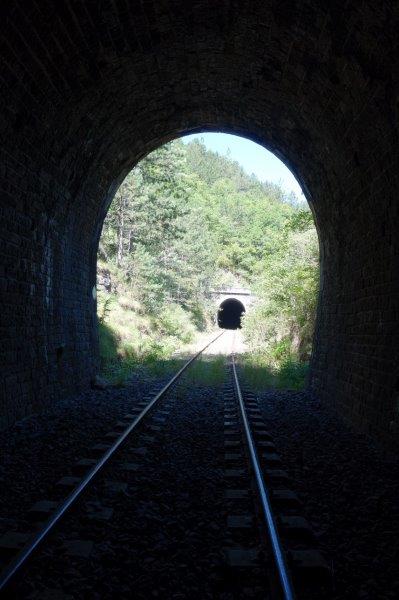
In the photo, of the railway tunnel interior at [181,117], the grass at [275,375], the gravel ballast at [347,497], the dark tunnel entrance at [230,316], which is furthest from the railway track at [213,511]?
the dark tunnel entrance at [230,316]

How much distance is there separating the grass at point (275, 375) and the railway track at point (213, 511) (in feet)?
17.1

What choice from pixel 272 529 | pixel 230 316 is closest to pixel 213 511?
pixel 272 529

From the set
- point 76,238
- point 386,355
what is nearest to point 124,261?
point 76,238

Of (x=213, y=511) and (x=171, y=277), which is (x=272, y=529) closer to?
(x=213, y=511)

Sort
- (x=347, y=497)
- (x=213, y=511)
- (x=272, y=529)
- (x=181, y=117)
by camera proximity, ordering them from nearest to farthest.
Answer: (x=272, y=529), (x=213, y=511), (x=347, y=497), (x=181, y=117)

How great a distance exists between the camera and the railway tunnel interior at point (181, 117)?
675 cm

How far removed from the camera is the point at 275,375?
1531 centimetres

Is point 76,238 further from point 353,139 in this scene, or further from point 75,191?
point 353,139

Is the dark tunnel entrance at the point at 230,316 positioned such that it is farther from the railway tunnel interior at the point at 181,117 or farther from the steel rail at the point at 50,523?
the steel rail at the point at 50,523

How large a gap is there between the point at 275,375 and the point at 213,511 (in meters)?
11.0

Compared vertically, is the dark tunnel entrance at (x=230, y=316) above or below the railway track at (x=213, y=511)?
above

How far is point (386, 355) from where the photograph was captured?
7.25 metres

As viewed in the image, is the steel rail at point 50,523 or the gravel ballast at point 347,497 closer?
the steel rail at point 50,523

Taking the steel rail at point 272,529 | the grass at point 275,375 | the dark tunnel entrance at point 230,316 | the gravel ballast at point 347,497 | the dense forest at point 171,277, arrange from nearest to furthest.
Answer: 1. the steel rail at point 272,529
2. the gravel ballast at point 347,497
3. the grass at point 275,375
4. the dense forest at point 171,277
5. the dark tunnel entrance at point 230,316
